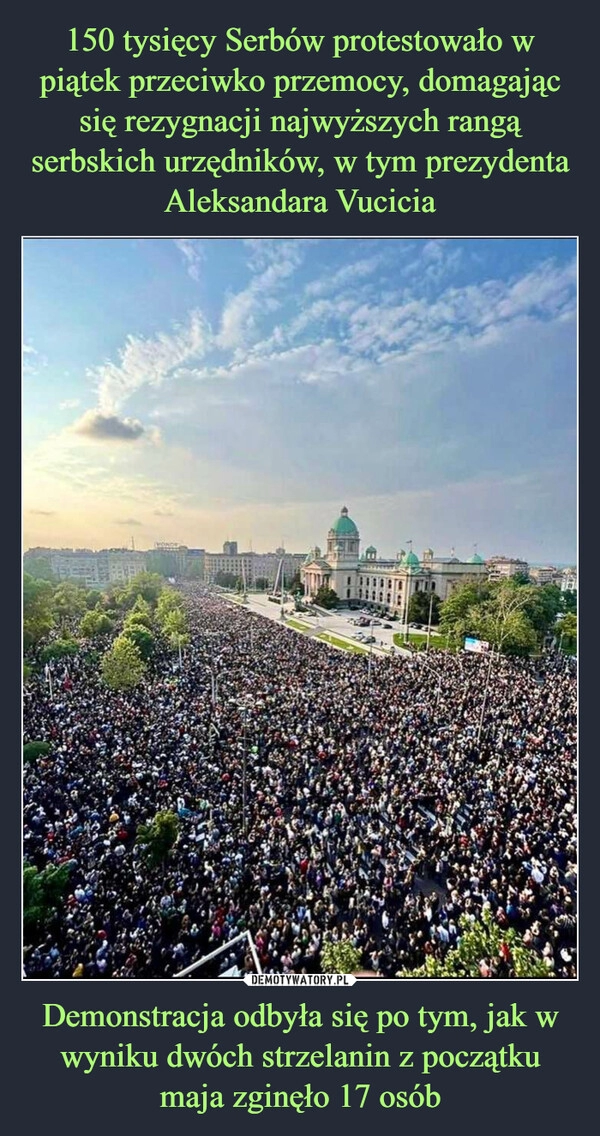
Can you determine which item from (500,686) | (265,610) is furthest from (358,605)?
(500,686)

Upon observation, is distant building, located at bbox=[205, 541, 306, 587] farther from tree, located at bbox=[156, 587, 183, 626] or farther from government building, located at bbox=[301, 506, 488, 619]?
tree, located at bbox=[156, 587, 183, 626]

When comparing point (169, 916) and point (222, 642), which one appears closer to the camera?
point (169, 916)

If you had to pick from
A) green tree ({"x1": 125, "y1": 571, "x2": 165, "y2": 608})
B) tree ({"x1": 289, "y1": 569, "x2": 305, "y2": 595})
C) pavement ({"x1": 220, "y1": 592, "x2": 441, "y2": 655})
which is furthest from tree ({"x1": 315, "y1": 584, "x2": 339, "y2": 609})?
green tree ({"x1": 125, "y1": 571, "x2": 165, "y2": 608})

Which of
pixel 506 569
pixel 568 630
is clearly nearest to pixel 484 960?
pixel 568 630

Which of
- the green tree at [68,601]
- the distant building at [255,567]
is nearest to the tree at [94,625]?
the green tree at [68,601]

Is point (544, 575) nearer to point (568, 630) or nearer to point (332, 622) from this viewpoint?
point (568, 630)

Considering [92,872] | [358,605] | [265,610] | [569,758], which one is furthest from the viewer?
[358,605]

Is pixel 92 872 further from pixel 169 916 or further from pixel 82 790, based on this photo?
pixel 82 790
